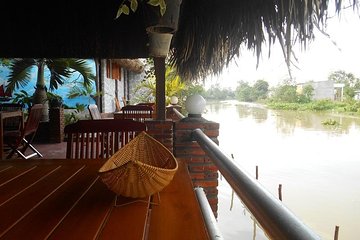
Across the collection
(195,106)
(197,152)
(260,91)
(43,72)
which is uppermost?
(260,91)

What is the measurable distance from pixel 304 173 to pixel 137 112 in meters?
8.50

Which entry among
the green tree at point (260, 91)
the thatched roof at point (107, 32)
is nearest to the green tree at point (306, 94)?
the green tree at point (260, 91)

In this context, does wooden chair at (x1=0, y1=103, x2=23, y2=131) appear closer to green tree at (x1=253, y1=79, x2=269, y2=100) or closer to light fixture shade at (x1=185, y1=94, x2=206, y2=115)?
light fixture shade at (x1=185, y1=94, x2=206, y2=115)

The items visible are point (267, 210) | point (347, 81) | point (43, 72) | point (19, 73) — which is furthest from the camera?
point (347, 81)

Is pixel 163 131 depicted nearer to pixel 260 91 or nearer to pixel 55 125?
pixel 55 125

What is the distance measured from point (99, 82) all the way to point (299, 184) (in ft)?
24.6

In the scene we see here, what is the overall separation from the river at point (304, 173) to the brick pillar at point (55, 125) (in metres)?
3.61

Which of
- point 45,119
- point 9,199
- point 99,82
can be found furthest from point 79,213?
point 99,82

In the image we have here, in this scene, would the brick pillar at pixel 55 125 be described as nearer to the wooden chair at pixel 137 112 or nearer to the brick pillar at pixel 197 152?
the wooden chair at pixel 137 112

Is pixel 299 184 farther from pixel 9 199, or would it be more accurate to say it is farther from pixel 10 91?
pixel 9 199

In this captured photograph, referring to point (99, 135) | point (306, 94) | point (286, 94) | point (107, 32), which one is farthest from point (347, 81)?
point (99, 135)

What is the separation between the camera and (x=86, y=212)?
2.98 ft

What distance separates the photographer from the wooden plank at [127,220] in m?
0.76

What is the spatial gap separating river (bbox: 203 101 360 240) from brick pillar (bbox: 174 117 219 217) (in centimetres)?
35
